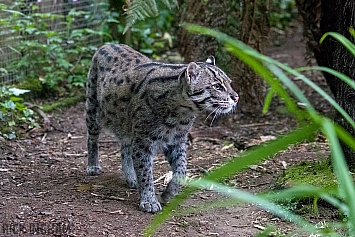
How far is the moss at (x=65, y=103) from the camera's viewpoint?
24.1 feet

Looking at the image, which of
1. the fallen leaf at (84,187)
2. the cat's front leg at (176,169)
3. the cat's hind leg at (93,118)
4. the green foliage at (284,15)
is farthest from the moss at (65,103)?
the green foliage at (284,15)

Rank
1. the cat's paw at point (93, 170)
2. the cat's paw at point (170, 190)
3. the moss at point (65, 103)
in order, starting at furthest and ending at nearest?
the moss at point (65, 103) → the cat's paw at point (93, 170) → the cat's paw at point (170, 190)

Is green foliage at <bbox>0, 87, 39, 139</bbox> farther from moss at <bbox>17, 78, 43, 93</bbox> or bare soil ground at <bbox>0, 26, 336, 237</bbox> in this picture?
moss at <bbox>17, 78, 43, 93</bbox>

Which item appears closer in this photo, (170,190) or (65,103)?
(170,190)

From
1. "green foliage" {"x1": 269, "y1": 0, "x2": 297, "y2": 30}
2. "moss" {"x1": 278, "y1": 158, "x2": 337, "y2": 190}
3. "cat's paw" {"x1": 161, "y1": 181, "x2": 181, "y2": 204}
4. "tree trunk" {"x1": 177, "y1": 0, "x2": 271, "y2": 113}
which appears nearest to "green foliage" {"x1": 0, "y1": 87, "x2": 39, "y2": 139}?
"tree trunk" {"x1": 177, "y1": 0, "x2": 271, "y2": 113}

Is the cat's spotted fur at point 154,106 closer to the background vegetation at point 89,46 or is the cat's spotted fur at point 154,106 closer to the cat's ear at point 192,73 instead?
the cat's ear at point 192,73

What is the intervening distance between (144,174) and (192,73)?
2.75ft

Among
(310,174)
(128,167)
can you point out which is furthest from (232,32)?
(310,174)

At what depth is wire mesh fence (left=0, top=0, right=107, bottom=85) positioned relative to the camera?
7.08 meters

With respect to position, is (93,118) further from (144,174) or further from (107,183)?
(144,174)

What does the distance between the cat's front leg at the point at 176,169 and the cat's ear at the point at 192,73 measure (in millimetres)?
583

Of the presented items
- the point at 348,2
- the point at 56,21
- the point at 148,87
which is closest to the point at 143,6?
the point at 148,87

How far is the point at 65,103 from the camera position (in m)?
7.61

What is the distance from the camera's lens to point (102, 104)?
5.12 meters
